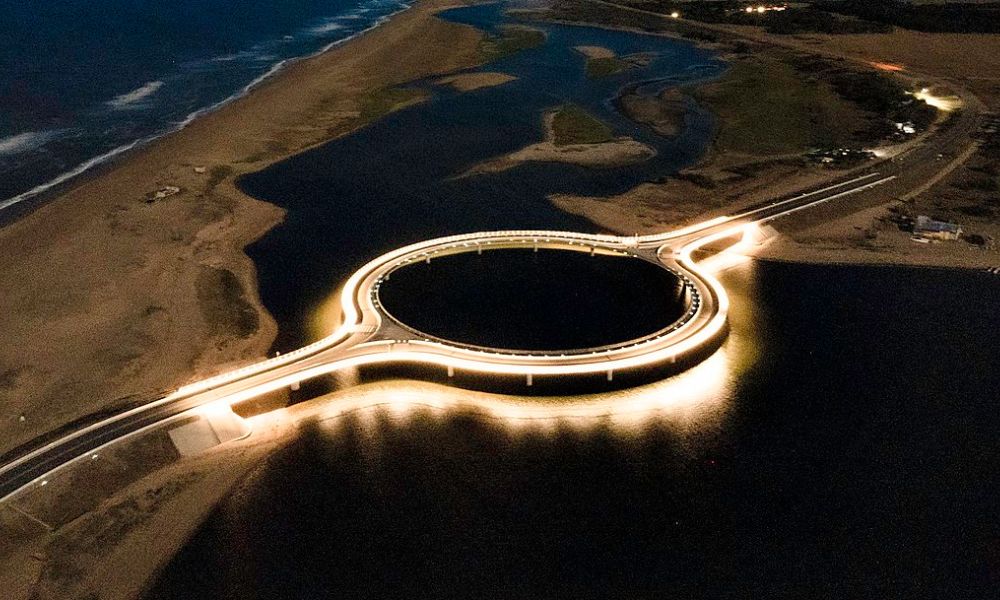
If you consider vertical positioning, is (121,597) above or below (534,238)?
below

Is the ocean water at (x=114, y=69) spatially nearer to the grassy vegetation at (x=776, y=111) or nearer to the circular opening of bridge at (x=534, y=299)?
the circular opening of bridge at (x=534, y=299)

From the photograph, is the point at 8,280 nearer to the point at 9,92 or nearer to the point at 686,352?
the point at 686,352

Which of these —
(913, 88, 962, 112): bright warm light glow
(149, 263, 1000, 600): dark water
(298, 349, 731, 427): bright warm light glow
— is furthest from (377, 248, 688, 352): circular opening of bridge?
(913, 88, 962, 112): bright warm light glow

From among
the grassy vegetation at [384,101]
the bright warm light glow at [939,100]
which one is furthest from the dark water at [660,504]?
the bright warm light glow at [939,100]

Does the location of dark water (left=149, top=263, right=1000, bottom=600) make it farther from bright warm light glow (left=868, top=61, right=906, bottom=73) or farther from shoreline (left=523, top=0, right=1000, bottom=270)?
bright warm light glow (left=868, top=61, right=906, bottom=73)

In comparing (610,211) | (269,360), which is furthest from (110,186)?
(610,211)
